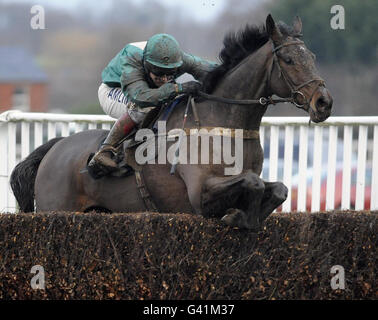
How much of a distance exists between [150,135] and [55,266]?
3.44ft

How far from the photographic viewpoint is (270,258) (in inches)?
191

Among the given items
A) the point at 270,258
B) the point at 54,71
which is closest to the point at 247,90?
the point at 270,258

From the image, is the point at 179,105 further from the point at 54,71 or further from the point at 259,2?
the point at 259,2

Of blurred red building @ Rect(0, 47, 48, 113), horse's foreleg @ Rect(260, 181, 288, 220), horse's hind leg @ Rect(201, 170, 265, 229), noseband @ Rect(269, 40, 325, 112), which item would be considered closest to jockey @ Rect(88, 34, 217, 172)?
noseband @ Rect(269, 40, 325, 112)

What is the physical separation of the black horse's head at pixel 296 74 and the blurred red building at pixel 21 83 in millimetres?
10694

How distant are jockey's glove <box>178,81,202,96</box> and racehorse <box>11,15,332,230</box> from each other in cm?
8

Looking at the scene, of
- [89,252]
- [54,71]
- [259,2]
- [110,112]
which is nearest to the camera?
[89,252]

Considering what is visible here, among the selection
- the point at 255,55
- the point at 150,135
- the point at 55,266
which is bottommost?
the point at 55,266

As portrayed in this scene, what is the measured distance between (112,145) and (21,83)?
12.5 metres

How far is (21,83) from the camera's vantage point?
1738 centimetres

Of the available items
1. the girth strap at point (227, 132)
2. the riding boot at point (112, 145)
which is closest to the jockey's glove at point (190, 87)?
the girth strap at point (227, 132)

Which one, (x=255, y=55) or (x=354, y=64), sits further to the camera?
(x=354, y=64)

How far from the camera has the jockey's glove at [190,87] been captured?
5070 millimetres

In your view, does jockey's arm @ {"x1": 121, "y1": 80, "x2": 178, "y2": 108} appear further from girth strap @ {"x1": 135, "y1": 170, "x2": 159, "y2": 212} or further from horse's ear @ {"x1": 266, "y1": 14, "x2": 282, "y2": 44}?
horse's ear @ {"x1": 266, "y1": 14, "x2": 282, "y2": 44}
